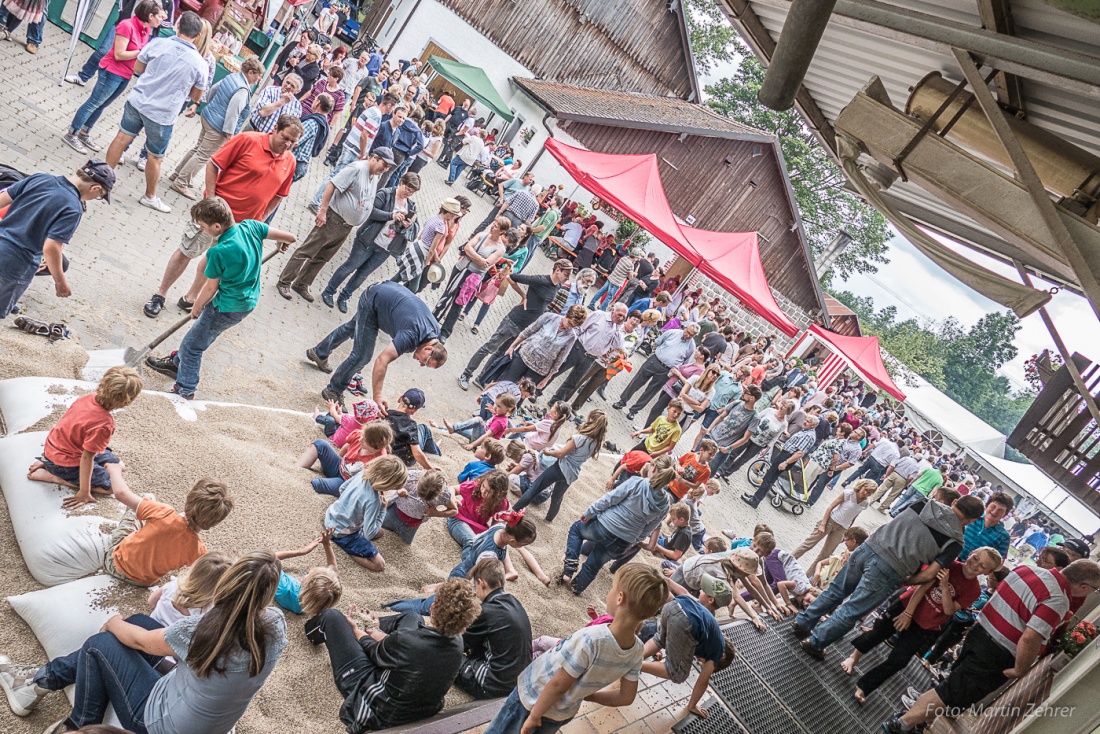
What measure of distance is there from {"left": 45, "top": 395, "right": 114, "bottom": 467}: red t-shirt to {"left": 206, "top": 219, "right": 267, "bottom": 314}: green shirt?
1.54 metres

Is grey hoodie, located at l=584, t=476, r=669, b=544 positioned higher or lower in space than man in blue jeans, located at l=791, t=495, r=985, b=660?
lower

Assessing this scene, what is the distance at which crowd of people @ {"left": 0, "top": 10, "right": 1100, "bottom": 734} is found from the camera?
10.5 ft

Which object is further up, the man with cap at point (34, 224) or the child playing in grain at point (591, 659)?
the child playing in grain at point (591, 659)

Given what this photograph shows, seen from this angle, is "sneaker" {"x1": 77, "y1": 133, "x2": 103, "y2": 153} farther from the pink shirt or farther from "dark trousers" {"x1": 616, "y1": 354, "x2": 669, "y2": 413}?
"dark trousers" {"x1": 616, "y1": 354, "x2": 669, "y2": 413}

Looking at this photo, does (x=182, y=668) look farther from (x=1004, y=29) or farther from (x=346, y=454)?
(x=1004, y=29)

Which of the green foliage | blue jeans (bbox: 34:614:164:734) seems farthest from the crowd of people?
the green foliage

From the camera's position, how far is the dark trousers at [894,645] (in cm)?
571

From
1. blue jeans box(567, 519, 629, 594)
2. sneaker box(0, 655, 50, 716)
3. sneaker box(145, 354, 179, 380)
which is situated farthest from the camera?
blue jeans box(567, 519, 629, 594)

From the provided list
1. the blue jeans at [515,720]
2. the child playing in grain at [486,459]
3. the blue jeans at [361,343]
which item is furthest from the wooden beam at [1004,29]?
the blue jeans at [361,343]

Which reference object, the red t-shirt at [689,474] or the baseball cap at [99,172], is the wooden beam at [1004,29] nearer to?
the red t-shirt at [689,474]

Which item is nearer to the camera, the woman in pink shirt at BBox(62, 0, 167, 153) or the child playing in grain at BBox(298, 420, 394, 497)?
the child playing in grain at BBox(298, 420, 394, 497)

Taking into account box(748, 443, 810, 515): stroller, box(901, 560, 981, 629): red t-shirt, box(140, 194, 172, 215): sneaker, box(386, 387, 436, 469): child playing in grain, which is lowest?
box(140, 194, 172, 215): sneaker

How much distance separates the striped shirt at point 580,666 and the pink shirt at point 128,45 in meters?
7.46

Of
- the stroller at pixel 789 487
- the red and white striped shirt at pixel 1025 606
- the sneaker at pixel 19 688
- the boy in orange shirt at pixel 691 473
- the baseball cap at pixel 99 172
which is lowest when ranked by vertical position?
the sneaker at pixel 19 688
